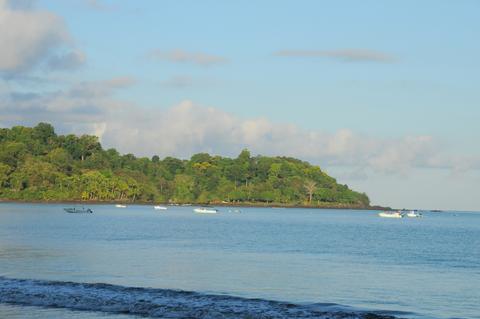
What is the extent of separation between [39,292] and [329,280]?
19.3 metres

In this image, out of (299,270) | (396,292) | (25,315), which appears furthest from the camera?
(299,270)

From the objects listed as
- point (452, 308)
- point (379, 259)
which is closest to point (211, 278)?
point (452, 308)

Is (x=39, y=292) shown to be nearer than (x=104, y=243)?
Yes

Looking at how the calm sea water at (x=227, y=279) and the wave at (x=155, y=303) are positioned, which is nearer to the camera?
the wave at (x=155, y=303)

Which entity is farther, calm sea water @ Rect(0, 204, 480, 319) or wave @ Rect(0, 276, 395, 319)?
calm sea water @ Rect(0, 204, 480, 319)

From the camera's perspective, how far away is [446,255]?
7744 cm

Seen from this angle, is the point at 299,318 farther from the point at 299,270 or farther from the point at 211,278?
the point at 299,270

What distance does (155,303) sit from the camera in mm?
35969

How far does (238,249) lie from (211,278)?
88.5ft

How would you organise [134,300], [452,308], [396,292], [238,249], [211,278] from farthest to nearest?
1. [238,249]
2. [211,278]
3. [396,292]
4. [452,308]
5. [134,300]

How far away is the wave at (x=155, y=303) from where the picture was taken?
34.1 metres

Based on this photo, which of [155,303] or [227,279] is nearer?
[155,303]

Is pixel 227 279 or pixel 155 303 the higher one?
pixel 227 279

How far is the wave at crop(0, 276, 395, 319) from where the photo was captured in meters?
34.1
